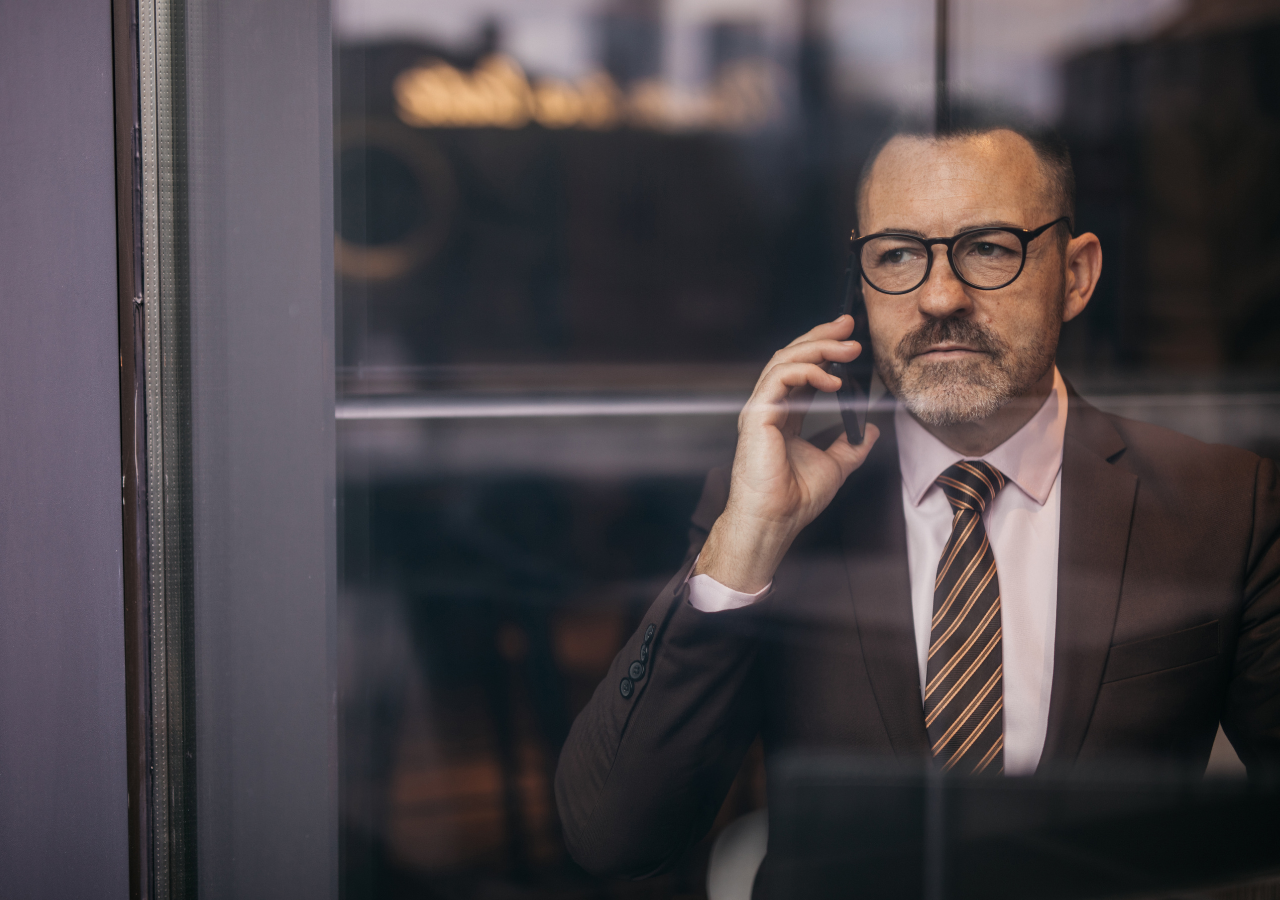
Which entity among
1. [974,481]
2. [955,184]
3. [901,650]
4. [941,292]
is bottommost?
[901,650]

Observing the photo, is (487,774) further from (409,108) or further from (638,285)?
(409,108)

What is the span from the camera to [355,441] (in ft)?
4.04

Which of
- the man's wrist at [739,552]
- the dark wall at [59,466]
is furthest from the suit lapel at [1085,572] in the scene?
the dark wall at [59,466]

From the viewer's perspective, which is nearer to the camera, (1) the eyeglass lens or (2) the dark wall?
(1) the eyeglass lens

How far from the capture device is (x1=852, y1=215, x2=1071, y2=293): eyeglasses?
3.65ft

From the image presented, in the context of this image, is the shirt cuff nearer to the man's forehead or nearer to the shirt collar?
the shirt collar

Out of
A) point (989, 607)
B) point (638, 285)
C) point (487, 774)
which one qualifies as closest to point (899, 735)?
point (989, 607)

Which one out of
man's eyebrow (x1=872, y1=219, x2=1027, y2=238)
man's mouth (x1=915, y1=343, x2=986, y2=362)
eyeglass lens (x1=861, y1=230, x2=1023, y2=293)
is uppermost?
man's eyebrow (x1=872, y1=219, x2=1027, y2=238)

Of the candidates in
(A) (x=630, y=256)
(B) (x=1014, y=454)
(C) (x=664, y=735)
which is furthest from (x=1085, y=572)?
(A) (x=630, y=256)

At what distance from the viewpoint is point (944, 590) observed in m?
1.22

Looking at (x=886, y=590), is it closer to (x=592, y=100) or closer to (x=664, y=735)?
(x=664, y=735)

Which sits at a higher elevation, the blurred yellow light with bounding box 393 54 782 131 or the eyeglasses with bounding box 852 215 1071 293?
the blurred yellow light with bounding box 393 54 782 131

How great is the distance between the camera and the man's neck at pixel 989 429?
119cm

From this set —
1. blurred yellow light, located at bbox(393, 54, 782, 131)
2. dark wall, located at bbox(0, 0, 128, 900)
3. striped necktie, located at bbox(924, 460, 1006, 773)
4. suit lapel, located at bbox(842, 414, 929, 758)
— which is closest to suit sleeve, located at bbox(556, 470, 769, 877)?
suit lapel, located at bbox(842, 414, 929, 758)
